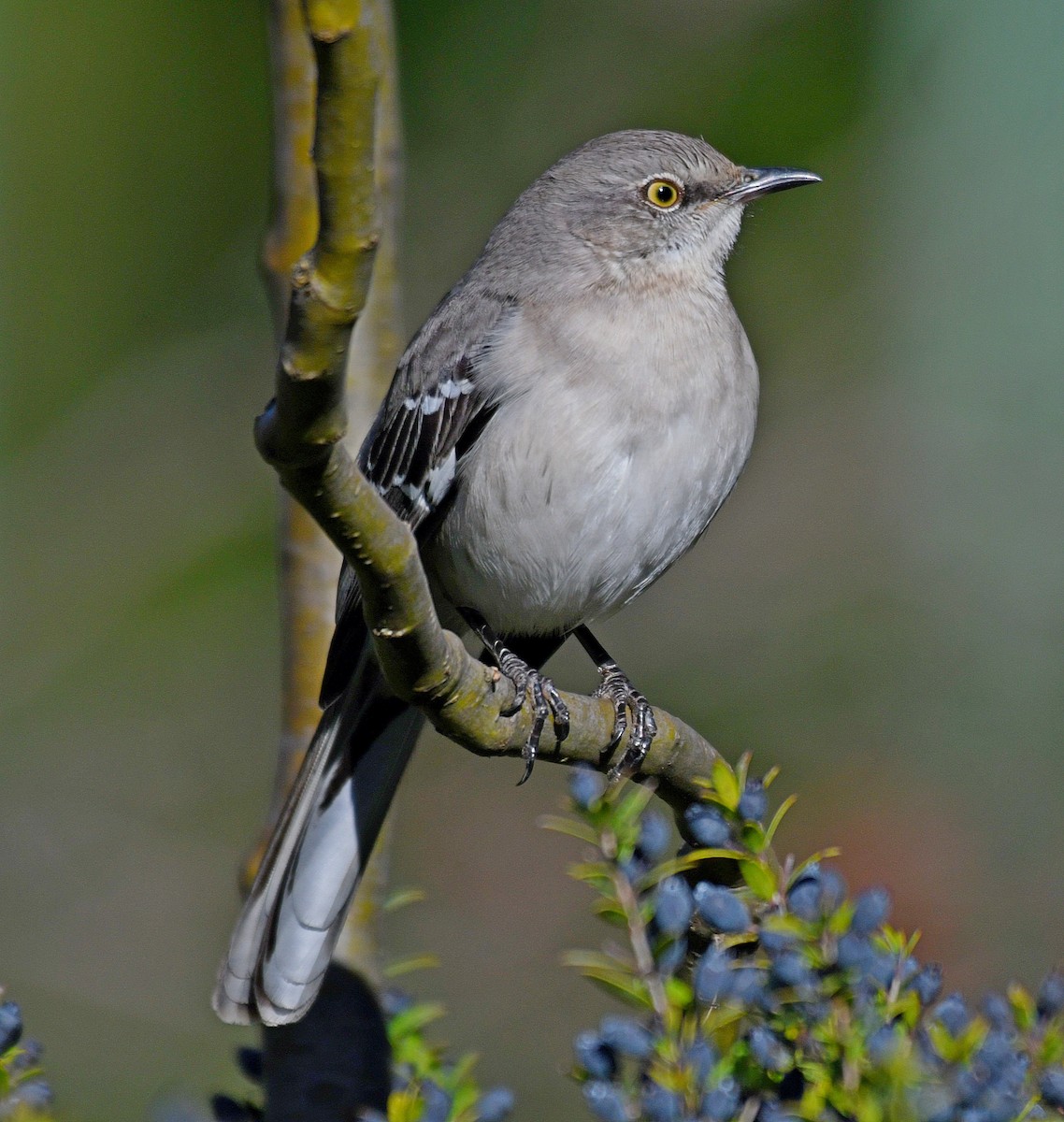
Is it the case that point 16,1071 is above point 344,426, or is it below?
below

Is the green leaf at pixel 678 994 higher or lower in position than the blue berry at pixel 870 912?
lower

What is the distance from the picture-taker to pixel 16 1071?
2010 mm

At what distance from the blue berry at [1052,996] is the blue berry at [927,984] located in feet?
0.56

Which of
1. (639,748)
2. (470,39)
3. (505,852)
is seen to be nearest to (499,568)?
(639,748)

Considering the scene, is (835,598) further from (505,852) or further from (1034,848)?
(505,852)

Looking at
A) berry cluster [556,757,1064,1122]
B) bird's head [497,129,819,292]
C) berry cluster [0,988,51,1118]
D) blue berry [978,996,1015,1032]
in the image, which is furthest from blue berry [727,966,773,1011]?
bird's head [497,129,819,292]

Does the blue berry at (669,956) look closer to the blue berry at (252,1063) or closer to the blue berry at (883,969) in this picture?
the blue berry at (883,969)

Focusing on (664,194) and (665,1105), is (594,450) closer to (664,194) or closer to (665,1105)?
(664,194)

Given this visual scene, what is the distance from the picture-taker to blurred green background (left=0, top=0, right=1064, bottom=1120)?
5824 millimetres

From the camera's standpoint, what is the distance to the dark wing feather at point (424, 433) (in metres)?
3.30

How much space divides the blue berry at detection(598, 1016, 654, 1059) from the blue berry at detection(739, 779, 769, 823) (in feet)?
1.14

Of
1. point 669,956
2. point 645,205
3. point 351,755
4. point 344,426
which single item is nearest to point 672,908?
point 669,956

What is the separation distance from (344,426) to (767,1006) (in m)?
0.91

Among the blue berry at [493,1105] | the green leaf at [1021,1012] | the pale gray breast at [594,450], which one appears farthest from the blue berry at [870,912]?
the pale gray breast at [594,450]
